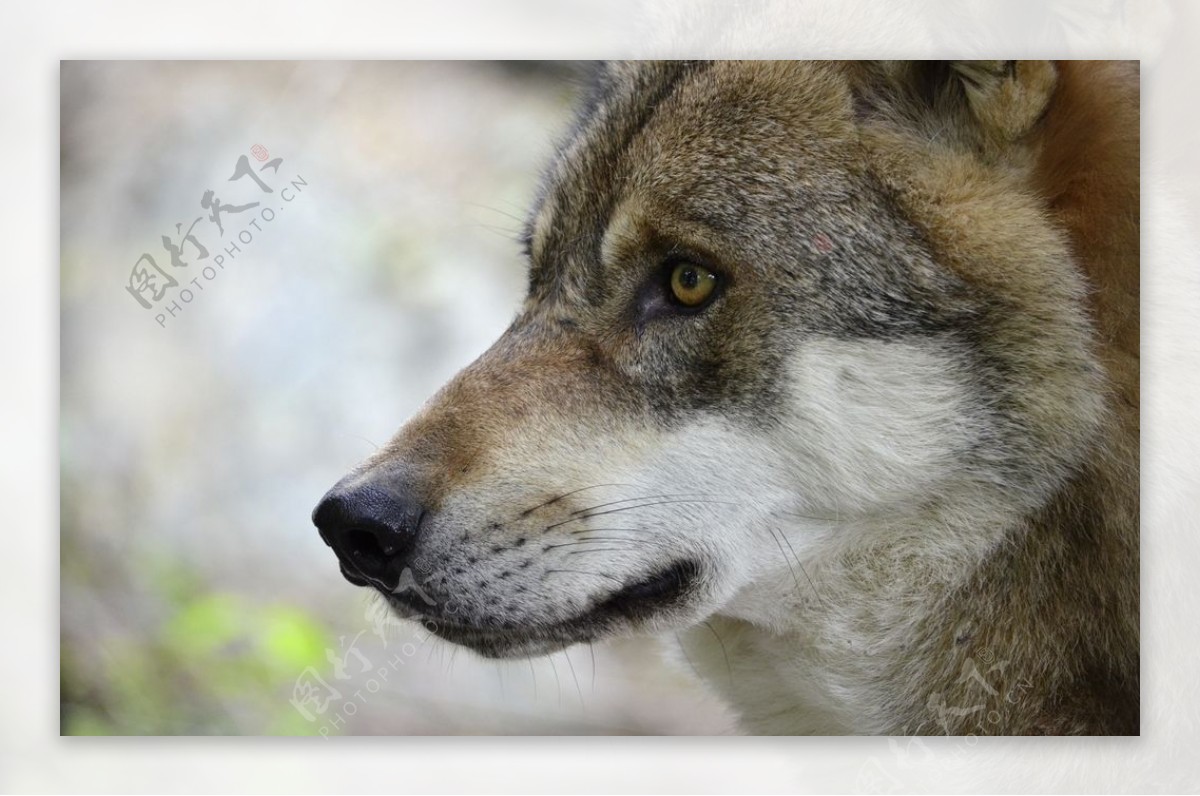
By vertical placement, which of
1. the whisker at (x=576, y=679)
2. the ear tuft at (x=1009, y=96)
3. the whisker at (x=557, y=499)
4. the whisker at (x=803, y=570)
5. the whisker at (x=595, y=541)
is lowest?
the whisker at (x=576, y=679)

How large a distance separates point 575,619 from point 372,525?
1.17 feet

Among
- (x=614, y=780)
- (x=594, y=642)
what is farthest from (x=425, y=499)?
(x=614, y=780)

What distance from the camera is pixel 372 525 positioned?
1908 millimetres

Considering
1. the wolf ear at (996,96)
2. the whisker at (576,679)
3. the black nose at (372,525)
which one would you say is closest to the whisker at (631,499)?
the black nose at (372,525)

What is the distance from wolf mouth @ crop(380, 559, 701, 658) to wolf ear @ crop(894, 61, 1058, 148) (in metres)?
0.82

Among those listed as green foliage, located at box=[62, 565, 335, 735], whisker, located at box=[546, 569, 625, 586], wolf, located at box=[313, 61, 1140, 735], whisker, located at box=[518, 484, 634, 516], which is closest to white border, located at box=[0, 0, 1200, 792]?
green foliage, located at box=[62, 565, 335, 735]

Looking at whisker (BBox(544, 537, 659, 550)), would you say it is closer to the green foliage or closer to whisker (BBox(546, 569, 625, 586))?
whisker (BBox(546, 569, 625, 586))

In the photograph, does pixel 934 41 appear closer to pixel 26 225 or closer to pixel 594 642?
pixel 594 642

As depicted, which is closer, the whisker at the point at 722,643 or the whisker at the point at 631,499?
the whisker at the point at 631,499

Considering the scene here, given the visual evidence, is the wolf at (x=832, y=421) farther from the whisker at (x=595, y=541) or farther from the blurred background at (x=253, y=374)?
the blurred background at (x=253, y=374)

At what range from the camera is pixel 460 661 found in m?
2.34

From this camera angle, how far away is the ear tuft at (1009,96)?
194 cm

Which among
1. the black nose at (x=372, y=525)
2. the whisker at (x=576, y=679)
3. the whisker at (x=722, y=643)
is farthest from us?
the whisker at (x=576, y=679)

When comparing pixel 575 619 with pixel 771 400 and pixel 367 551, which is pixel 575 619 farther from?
pixel 771 400
